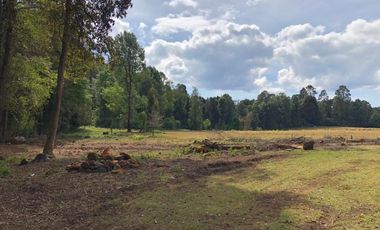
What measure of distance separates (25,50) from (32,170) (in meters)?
15.5

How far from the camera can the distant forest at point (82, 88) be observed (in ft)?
71.3

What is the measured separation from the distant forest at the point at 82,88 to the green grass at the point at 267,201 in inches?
370

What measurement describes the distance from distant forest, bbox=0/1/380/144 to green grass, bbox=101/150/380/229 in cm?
941

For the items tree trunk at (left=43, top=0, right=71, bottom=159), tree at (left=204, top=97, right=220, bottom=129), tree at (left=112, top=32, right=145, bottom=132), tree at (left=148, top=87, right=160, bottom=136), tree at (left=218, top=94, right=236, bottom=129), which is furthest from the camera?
tree at (left=204, top=97, right=220, bottom=129)

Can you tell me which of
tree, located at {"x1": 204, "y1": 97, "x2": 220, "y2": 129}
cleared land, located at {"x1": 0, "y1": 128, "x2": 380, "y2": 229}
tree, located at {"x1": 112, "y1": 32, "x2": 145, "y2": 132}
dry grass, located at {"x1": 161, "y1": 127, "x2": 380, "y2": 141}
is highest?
tree, located at {"x1": 112, "y1": 32, "x2": 145, "y2": 132}

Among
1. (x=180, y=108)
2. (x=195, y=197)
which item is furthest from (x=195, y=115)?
(x=195, y=197)

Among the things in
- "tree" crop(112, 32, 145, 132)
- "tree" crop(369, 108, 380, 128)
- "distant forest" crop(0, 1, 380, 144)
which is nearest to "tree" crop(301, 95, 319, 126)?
"distant forest" crop(0, 1, 380, 144)

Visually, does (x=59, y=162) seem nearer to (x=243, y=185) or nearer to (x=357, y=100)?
(x=243, y=185)

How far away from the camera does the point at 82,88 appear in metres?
54.1

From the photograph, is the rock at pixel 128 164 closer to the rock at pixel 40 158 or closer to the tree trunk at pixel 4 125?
the rock at pixel 40 158

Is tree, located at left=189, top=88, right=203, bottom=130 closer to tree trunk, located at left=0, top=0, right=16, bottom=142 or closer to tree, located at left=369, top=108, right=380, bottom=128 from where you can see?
tree, located at left=369, top=108, right=380, bottom=128

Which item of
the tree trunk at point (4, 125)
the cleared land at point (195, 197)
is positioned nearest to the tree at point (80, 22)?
the cleared land at point (195, 197)

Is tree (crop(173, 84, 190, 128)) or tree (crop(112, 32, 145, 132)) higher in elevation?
tree (crop(112, 32, 145, 132))

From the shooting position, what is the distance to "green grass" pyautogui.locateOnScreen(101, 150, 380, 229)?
31.1 feet
